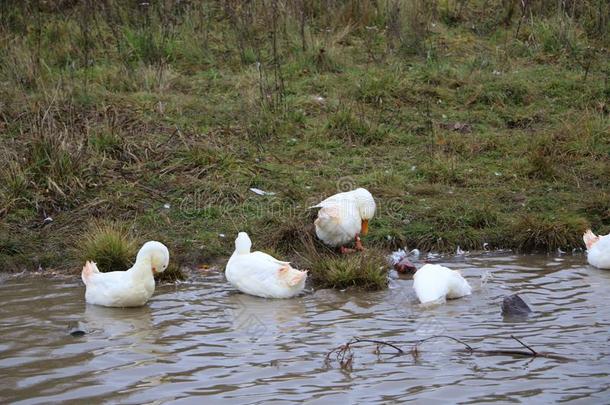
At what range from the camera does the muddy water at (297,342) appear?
5.89 metres

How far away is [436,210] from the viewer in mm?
9859

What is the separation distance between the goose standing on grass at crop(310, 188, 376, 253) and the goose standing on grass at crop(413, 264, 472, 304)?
1005mm

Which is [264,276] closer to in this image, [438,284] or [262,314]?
[262,314]

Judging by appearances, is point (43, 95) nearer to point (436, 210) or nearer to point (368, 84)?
point (368, 84)

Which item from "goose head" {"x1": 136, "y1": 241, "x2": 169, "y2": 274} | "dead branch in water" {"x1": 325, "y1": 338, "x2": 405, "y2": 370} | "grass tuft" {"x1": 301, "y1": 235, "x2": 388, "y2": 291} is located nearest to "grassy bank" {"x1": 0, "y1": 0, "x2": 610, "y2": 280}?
"grass tuft" {"x1": 301, "y1": 235, "x2": 388, "y2": 291}

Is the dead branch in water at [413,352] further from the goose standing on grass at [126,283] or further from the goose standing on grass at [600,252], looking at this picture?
the goose standing on grass at [600,252]

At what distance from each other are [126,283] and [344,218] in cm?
198

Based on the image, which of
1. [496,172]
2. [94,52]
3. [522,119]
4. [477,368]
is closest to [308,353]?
[477,368]

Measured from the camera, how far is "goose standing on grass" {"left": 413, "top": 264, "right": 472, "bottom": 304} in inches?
303

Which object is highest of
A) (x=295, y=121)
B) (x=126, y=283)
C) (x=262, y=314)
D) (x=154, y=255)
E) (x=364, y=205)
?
(x=295, y=121)

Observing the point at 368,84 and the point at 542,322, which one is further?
the point at 368,84

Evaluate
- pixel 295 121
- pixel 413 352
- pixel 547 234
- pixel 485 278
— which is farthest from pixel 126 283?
pixel 295 121

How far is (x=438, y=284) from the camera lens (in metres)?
7.70

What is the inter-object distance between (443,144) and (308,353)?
5.15 meters
